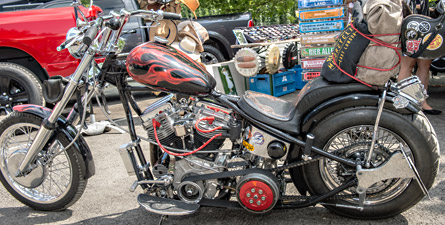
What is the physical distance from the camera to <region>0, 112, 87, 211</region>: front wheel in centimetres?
314

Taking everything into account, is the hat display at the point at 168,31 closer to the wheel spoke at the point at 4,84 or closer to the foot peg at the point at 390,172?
the wheel spoke at the point at 4,84

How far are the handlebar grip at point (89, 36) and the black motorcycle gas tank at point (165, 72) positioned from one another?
272mm

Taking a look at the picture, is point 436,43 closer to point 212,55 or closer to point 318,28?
point 318,28

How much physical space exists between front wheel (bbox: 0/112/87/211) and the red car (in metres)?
2.55

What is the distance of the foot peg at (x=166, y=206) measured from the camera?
276cm

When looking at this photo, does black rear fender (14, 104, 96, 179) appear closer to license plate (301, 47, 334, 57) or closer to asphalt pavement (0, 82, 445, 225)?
asphalt pavement (0, 82, 445, 225)

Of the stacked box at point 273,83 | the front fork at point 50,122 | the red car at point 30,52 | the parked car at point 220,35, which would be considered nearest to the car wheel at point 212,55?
the parked car at point 220,35

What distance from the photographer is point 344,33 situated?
2777 mm

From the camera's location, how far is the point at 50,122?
9.73ft

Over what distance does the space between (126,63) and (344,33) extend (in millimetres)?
1454

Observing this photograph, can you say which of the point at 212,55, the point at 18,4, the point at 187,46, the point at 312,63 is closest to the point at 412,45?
the point at 187,46

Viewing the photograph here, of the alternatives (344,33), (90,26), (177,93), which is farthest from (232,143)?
(90,26)

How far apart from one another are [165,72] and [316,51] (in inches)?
165

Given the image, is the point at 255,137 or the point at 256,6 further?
the point at 256,6
